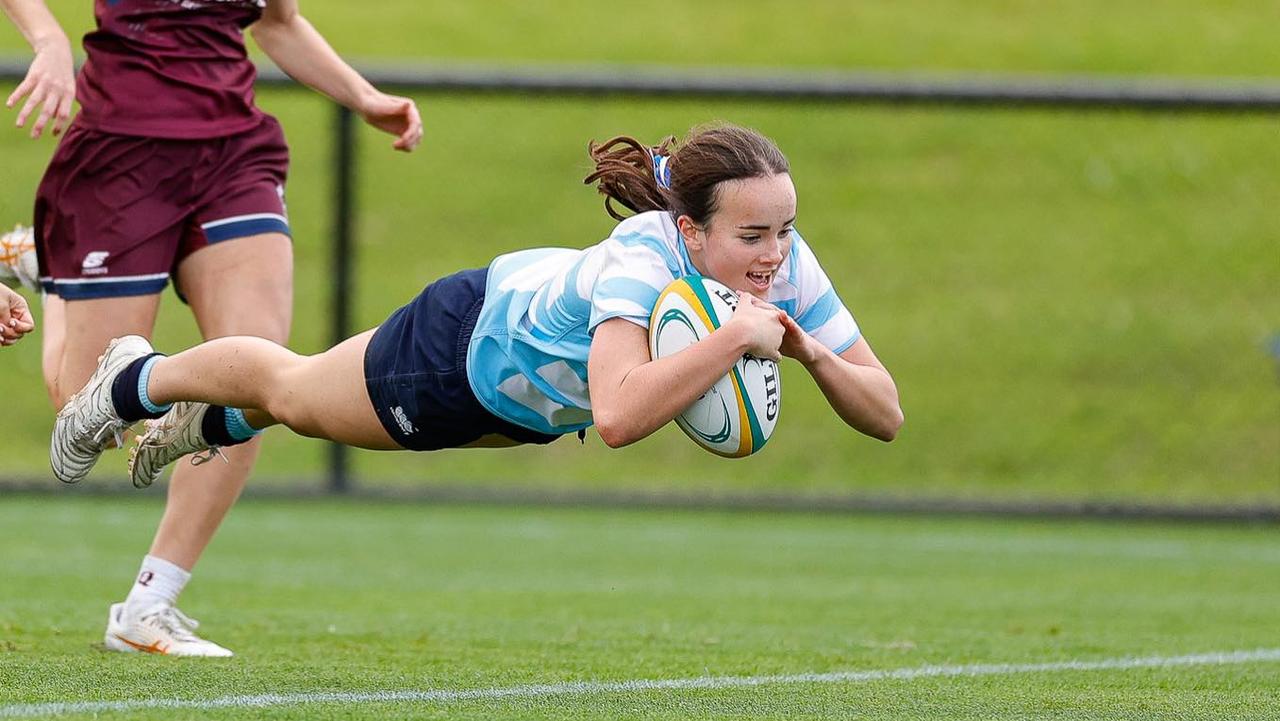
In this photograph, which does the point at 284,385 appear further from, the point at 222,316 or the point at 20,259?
the point at 20,259

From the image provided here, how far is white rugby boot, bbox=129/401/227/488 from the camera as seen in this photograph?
192 inches

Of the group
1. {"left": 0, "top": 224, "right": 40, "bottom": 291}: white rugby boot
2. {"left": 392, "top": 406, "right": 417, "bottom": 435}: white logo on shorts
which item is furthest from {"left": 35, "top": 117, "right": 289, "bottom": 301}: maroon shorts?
{"left": 392, "top": 406, "right": 417, "bottom": 435}: white logo on shorts

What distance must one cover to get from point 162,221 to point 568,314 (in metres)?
1.38

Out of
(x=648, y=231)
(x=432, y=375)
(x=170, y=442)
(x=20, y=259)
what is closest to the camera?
(x=648, y=231)

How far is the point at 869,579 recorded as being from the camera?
7.44 metres

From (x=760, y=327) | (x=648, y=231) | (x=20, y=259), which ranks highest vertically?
(x=648, y=231)

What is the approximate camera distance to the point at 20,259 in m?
5.47

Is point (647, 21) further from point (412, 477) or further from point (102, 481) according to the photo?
point (102, 481)

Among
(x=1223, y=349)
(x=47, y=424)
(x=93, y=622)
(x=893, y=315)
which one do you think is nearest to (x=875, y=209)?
(x=893, y=315)

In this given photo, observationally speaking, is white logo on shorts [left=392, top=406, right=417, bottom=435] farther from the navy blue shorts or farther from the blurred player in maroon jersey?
the blurred player in maroon jersey

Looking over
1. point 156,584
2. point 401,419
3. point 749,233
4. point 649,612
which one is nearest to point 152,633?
point 156,584

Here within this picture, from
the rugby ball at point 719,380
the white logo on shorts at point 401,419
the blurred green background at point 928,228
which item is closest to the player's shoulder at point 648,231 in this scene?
the rugby ball at point 719,380

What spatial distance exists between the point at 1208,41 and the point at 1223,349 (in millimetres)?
6297

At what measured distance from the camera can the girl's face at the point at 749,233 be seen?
419cm
